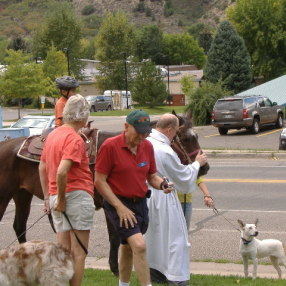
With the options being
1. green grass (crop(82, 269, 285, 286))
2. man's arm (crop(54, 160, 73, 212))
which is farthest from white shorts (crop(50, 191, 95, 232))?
green grass (crop(82, 269, 285, 286))

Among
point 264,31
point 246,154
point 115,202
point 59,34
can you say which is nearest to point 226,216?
point 115,202

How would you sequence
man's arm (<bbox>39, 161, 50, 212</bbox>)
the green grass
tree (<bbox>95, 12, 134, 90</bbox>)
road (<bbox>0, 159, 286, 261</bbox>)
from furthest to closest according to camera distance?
tree (<bbox>95, 12, 134, 90</bbox>) < road (<bbox>0, 159, 286, 261</bbox>) < the green grass < man's arm (<bbox>39, 161, 50, 212</bbox>)

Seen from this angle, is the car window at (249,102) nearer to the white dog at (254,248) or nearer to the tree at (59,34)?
the white dog at (254,248)

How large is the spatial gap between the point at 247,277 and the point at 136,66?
79999 millimetres

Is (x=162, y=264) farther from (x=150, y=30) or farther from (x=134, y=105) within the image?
(x=150, y=30)

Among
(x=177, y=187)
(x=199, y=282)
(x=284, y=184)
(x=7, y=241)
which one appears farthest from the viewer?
(x=284, y=184)

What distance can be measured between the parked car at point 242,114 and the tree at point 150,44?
101011 millimetres

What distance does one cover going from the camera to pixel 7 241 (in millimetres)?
10445

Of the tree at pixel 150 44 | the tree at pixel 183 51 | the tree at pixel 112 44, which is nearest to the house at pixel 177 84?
the tree at pixel 112 44

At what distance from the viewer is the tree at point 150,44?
133 m

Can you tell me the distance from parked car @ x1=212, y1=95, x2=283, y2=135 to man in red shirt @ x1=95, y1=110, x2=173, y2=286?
2558cm

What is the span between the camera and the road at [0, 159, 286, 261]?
10000mm

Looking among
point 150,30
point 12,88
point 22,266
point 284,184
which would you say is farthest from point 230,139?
point 150,30

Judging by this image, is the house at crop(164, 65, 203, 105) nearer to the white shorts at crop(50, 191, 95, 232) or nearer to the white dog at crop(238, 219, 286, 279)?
the white dog at crop(238, 219, 286, 279)
